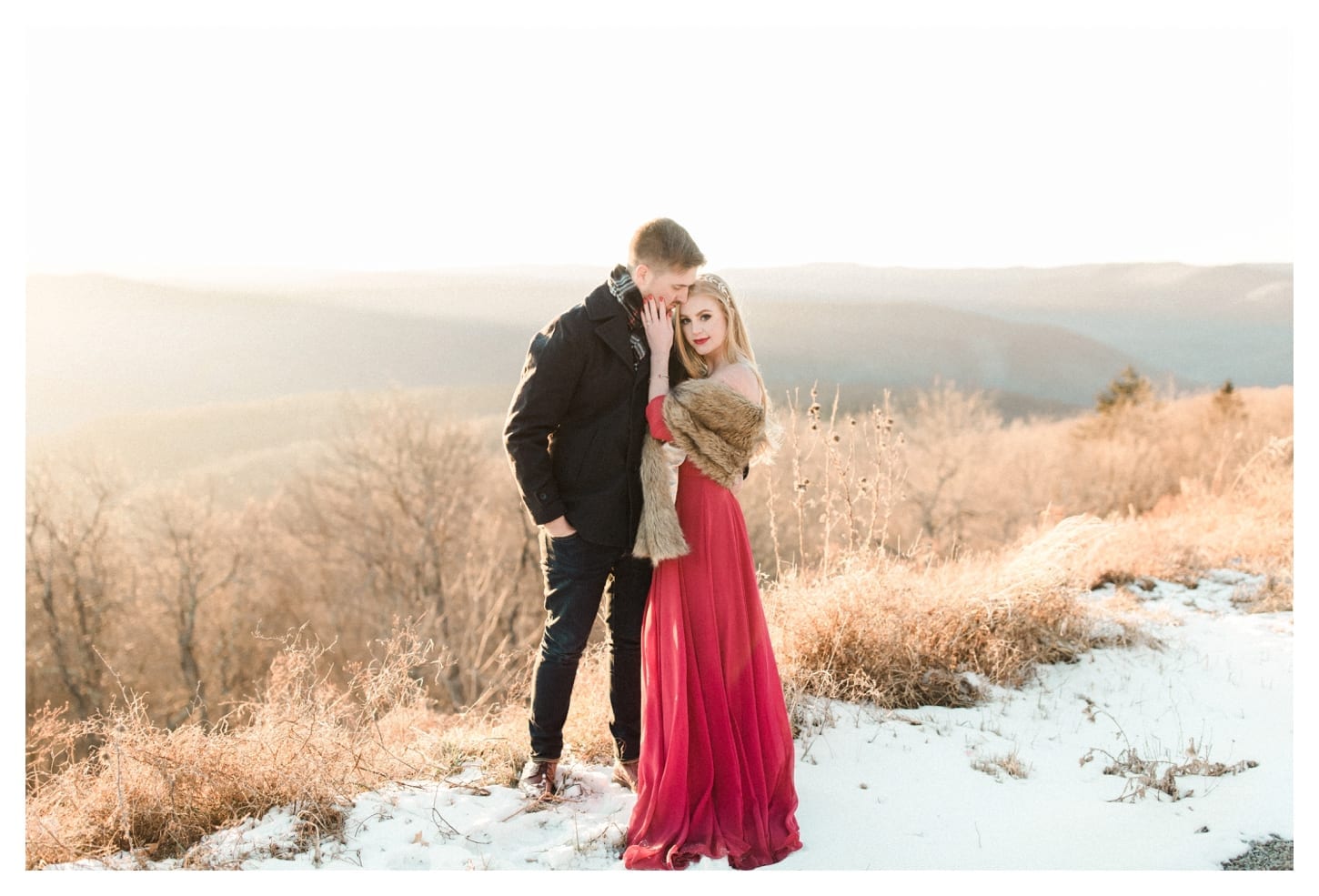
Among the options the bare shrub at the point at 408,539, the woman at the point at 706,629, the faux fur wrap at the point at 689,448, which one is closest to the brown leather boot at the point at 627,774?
the woman at the point at 706,629

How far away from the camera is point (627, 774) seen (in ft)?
11.5

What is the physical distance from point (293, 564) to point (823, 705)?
75.4ft

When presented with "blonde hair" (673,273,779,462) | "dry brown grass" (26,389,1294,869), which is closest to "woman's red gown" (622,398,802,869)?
"blonde hair" (673,273,779,462)

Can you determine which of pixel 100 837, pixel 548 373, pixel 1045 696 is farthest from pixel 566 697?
pixel 1045 696

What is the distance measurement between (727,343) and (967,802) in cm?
206

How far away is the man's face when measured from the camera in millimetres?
3242

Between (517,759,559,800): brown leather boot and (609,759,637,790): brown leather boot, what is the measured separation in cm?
26

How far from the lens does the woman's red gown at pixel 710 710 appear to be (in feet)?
10.2

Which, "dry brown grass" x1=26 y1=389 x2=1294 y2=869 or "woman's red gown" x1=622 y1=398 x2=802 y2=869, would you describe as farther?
"dry brown grass" x1=26 y1=389 x2=1294 y2=869

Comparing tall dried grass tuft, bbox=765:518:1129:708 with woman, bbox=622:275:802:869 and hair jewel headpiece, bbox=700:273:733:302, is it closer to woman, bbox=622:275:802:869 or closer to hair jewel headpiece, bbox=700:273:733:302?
woman, bbox=622:275:802:869

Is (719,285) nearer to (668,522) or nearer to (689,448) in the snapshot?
(689,448)

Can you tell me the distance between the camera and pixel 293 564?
24344 millimetres

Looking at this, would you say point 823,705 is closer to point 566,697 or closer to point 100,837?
point 566,697

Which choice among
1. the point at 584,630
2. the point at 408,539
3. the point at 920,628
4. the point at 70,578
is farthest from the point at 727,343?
the point at 70,578
